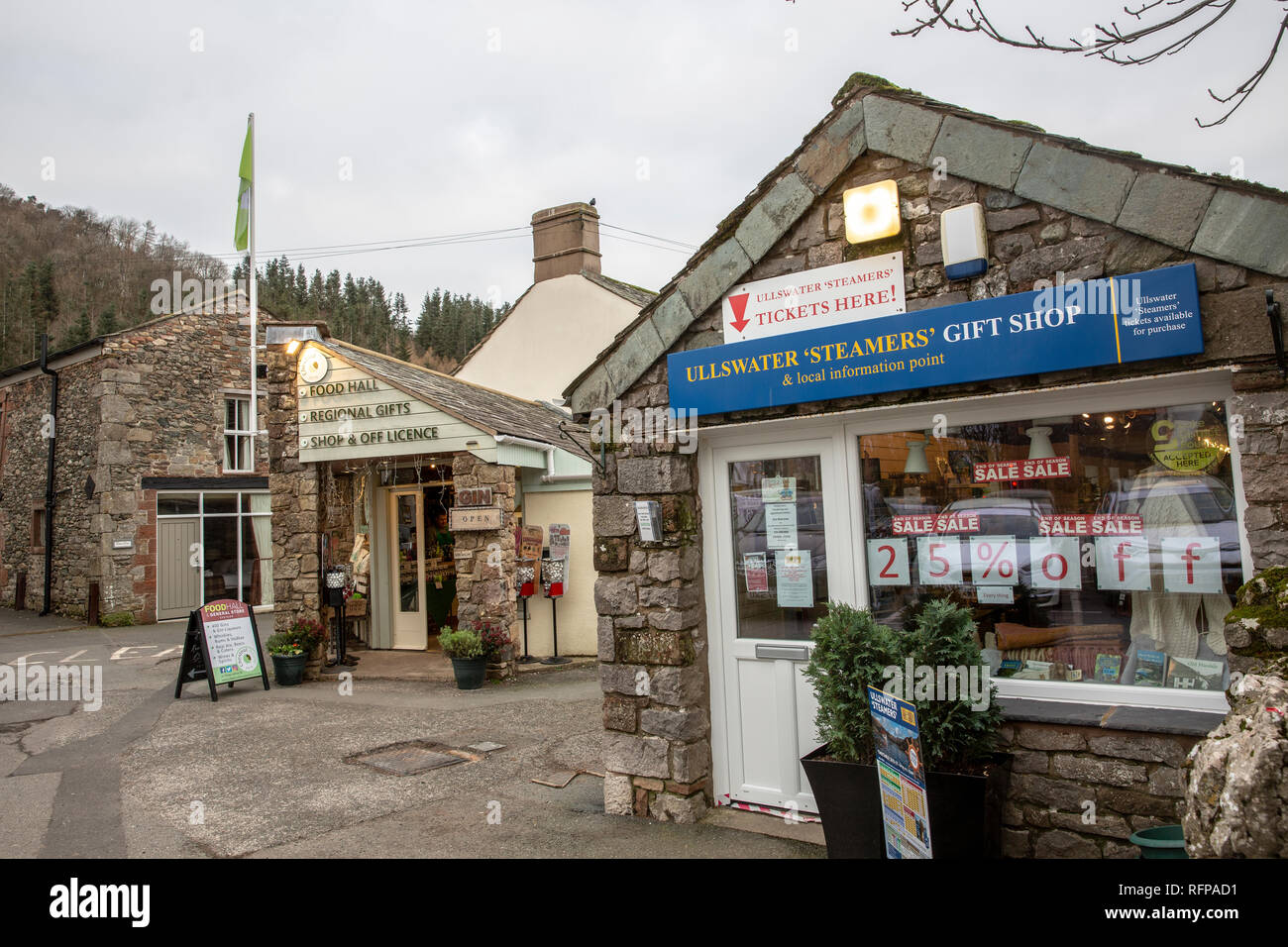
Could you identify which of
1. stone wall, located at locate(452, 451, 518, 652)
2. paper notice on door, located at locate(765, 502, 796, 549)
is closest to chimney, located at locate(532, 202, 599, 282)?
stone wall, located at locate(452, 451, 518, 652)

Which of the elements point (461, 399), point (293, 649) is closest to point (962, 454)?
point (461, 399)

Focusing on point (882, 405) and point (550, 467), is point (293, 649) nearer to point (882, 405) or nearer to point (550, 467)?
point (550, 467)

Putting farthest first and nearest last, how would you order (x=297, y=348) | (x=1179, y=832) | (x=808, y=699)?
(x=297, y=348) → (x=808, y=699) → (x=1179, y=832)

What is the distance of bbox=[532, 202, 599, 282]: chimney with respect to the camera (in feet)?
50.8

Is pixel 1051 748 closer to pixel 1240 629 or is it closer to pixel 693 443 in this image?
pixel 1240 629

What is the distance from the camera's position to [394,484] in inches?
467

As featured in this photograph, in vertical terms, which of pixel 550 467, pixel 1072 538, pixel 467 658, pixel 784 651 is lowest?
pixel 467 658

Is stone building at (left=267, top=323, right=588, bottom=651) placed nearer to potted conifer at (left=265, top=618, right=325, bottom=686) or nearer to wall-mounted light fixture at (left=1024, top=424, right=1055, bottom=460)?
potted conifer at (left=265, top=618, right=325, bottom=686)

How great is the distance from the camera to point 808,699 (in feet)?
15.7

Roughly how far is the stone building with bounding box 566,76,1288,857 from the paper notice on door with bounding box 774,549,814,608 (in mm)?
17

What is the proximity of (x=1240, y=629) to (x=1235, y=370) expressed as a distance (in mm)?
1170

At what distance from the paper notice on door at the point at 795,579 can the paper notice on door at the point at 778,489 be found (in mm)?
330

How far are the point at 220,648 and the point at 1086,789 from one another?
356 inches
